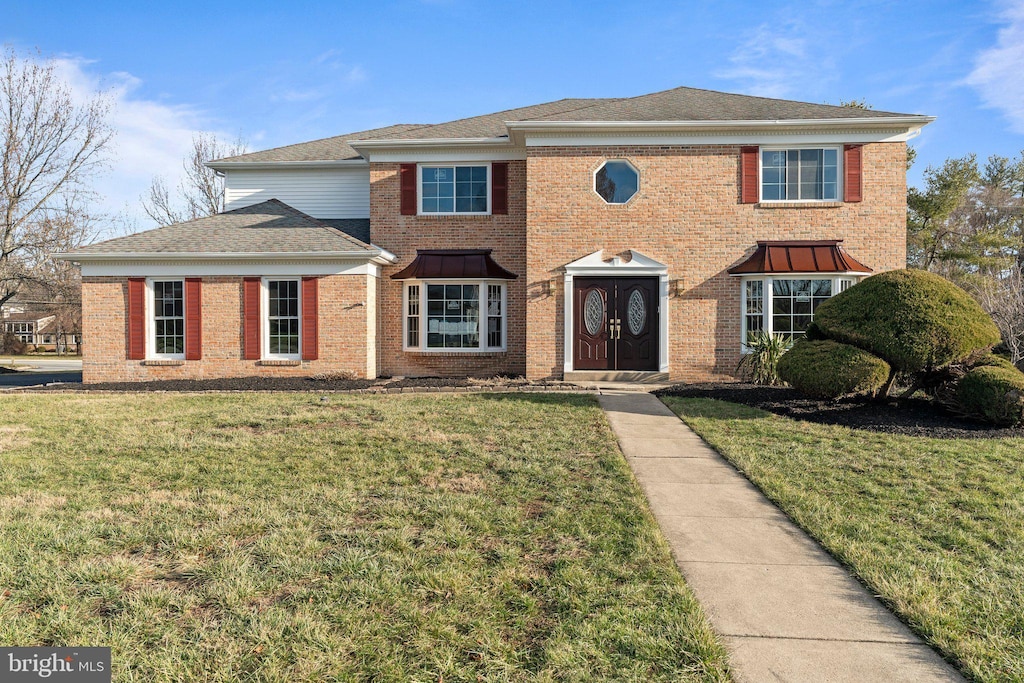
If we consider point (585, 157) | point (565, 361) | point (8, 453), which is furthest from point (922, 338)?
point (8, 453)

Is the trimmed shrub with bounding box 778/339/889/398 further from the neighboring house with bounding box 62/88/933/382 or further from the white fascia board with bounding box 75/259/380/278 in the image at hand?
the white fascia board with bounding box 75/259/380/278

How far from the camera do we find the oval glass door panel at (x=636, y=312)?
48.1ft

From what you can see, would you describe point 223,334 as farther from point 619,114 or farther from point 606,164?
point 619,114

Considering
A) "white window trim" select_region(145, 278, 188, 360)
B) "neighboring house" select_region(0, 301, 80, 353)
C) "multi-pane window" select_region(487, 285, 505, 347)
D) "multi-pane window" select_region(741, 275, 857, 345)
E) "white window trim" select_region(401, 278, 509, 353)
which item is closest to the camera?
"multi-pane window" select_region(741, 275, 857, 345)

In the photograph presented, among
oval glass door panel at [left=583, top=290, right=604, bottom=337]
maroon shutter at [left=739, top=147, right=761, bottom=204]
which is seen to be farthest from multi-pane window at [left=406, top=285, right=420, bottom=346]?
maroon shutter at [left=739, top=147, right=761, bottom=204]

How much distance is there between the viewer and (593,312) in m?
14.7

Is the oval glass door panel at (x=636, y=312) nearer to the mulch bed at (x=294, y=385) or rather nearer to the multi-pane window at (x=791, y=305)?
the mulch bed at (x=294, y=385)

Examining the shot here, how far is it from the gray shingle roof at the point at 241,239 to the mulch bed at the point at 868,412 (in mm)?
9162

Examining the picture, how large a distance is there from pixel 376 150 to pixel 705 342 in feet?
32.4

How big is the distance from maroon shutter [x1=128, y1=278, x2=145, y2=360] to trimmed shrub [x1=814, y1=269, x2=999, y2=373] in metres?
15.5

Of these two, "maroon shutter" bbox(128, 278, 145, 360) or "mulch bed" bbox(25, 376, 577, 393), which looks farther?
"maroon shutter" bbox(128, 278, 145, 360)

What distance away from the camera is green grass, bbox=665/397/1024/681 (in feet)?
10.7

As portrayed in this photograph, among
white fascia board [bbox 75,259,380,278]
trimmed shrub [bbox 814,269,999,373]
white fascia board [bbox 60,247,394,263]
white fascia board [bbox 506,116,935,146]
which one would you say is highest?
white fascia board [bbox 506,116,935,146]

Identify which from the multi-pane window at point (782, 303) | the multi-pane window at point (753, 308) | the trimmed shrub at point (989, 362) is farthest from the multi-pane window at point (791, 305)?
the trimmed shrub at point (989, 362)
